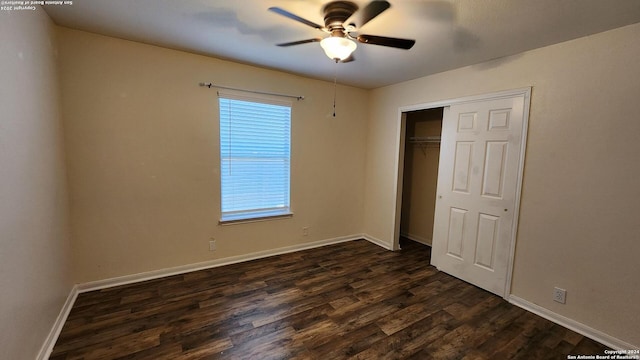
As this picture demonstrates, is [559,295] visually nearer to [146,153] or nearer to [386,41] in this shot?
[386,41]

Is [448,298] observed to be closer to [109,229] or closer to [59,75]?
[109,229]

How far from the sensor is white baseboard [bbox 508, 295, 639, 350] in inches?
79.4

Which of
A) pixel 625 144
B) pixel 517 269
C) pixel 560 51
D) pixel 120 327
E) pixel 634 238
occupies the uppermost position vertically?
pixel 560 51

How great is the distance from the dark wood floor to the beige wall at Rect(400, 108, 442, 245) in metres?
1.34

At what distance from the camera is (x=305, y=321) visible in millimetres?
2244

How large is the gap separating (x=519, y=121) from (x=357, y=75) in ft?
6.31

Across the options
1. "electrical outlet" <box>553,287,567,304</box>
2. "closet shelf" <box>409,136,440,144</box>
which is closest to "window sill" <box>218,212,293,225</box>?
"closet shelf" <box>409,136,440,144</box>

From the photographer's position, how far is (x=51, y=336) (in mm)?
1889

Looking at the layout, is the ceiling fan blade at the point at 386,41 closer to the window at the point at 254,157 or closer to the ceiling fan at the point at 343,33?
the ceiling fan at the point at 343,33

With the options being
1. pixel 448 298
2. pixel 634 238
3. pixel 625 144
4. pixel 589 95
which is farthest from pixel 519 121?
pixel 448 298

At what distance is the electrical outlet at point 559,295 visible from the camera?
7.52 ft

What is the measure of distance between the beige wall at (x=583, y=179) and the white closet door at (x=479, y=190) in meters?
0.14

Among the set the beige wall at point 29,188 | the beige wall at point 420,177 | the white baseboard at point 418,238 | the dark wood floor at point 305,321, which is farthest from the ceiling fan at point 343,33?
the white baseboard at point 418,238

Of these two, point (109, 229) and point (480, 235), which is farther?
point (480, 235)
